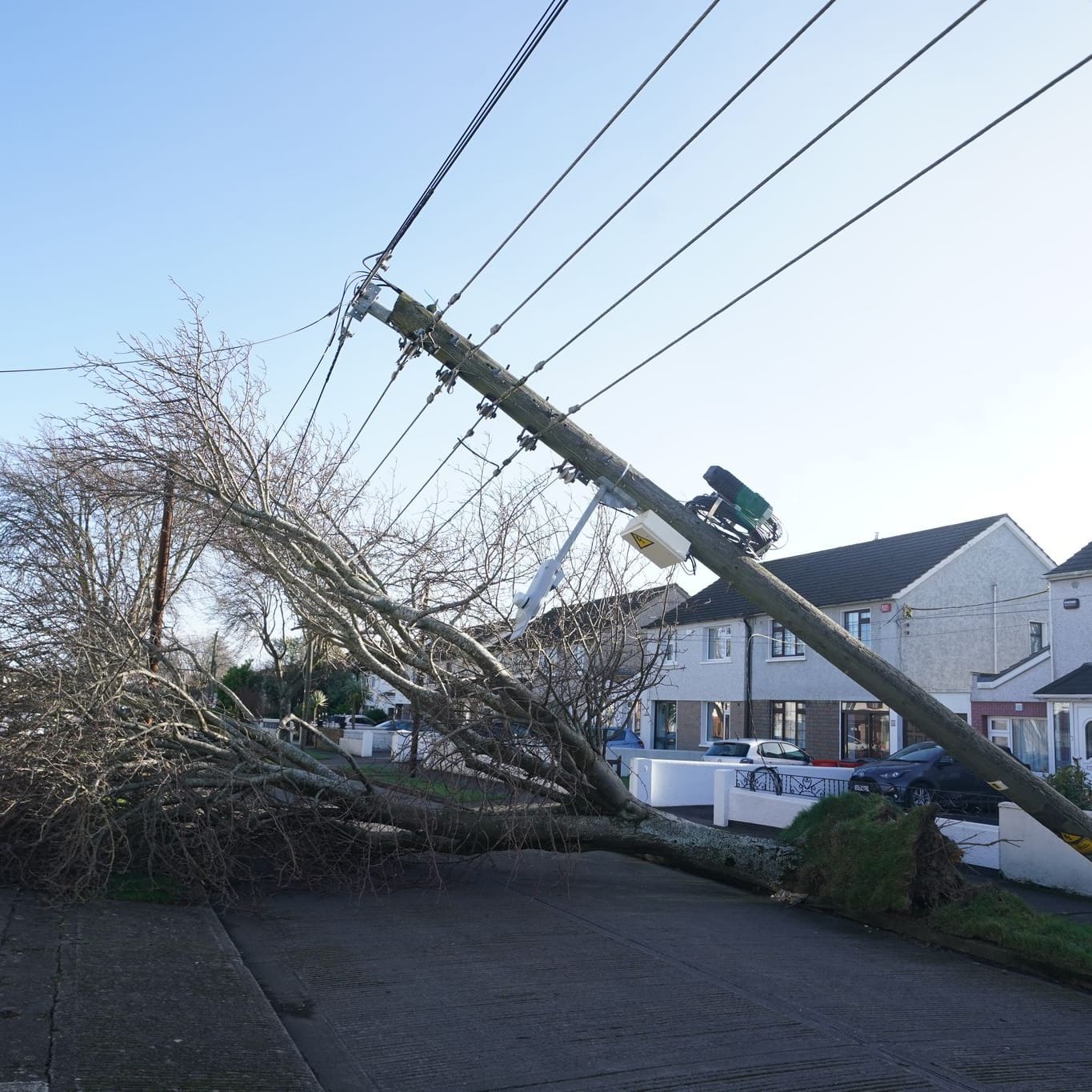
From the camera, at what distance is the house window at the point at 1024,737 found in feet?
81.6

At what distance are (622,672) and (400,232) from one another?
549 cm

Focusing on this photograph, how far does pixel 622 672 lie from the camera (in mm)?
12156

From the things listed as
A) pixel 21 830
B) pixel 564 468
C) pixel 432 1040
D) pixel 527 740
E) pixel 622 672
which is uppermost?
pixel 564 468

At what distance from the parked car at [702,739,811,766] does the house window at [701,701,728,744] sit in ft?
25.8

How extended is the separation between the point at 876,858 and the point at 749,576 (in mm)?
3141

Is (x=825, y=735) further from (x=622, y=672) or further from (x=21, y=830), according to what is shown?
(x=21, y=830)

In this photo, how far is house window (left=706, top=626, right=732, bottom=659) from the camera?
33.6 meters

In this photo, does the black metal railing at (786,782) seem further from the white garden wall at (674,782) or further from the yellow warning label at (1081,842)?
the yellow warning label at (1081,842)

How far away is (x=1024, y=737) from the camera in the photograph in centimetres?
2555

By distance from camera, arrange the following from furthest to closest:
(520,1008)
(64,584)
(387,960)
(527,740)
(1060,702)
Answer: (1060,702) → (64,584) → (527,740) → (387,960) → (520,1008)

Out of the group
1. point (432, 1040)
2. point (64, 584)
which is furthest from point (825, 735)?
point (432, 1040)

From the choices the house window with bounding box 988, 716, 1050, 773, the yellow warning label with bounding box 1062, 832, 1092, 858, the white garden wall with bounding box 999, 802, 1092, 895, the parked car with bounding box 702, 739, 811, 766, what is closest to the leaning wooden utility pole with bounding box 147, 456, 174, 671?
the yellow warning label with bounding box 1062, 832, 1092, 858

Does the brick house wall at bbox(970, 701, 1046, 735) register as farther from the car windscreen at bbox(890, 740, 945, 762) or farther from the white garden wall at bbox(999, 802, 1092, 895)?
the white garden wall at bbox(999, 802, 1092, 895)

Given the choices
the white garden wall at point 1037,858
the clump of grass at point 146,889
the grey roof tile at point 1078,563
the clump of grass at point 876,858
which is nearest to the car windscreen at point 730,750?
the grey roof tile at point 1078,563
